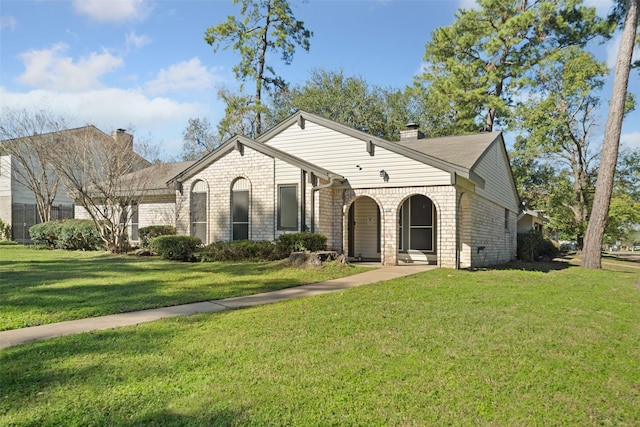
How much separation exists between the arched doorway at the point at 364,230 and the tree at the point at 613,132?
8.00 meters

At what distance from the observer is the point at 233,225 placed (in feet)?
50.0

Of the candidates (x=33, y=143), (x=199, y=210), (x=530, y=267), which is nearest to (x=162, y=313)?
(x=199, y=210)

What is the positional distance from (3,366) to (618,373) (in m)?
5.70

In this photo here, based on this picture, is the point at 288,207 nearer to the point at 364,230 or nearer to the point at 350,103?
the point at 364,230

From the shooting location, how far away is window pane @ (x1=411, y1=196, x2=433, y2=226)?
1492 cm

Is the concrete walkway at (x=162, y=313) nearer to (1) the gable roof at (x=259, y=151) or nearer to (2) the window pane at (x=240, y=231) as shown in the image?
(1) the gable roof at (x=259, y=151)

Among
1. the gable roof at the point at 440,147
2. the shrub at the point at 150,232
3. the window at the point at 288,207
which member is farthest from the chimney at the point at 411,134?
the shrub at the point at 150,232

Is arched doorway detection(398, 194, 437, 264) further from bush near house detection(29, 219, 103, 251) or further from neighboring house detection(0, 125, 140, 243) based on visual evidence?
neighboring house detection(0, 125, 140, 243)

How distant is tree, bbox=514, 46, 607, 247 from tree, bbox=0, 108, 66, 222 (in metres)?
27.2

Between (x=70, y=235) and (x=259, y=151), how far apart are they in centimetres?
982

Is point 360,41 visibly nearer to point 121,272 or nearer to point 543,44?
point 121,272

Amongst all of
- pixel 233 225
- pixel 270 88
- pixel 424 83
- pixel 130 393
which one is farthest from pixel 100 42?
pixel 424 83

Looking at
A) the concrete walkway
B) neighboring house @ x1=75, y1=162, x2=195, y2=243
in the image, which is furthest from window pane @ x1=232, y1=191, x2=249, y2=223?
the concrete walkway

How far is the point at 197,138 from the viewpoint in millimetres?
38812
